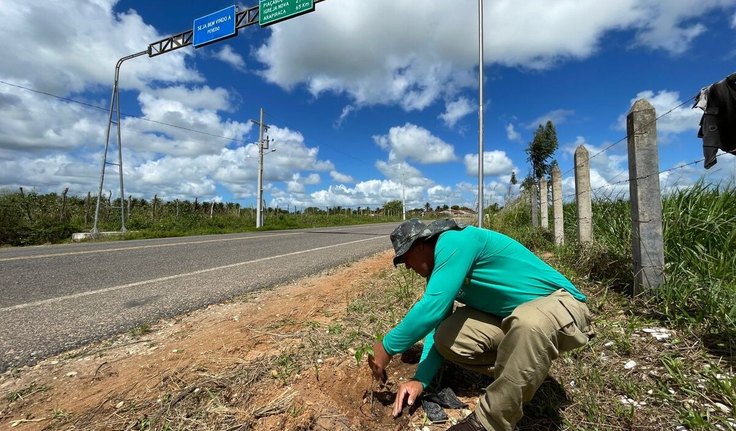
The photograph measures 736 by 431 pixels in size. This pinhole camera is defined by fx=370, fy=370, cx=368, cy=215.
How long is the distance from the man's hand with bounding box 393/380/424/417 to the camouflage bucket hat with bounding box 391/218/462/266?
2.21ft

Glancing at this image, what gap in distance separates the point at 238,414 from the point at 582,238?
13.7 ft

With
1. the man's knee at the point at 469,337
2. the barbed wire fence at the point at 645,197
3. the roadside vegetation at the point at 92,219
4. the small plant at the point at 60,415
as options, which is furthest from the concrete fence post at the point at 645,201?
the roadside vegetation at the point at 92,219

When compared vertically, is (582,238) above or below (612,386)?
above

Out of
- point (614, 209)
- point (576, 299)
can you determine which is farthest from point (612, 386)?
point (614, 209)

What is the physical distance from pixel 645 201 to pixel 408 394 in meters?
2.43

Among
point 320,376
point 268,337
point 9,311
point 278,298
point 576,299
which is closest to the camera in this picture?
point 576,299

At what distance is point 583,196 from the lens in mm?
4445

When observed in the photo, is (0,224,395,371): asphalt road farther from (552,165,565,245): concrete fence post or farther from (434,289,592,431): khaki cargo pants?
(552,165,565,245): concrete fence post

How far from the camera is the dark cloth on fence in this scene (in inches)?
84.7

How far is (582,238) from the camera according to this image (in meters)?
4.41

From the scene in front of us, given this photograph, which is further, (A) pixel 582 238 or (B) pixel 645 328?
(A) pixel 582 238

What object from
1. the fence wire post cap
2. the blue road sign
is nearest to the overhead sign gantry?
the blue road sign

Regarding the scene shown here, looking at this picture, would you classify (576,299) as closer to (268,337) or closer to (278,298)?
(268,337)

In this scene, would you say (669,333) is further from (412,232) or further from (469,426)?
(412,232)
